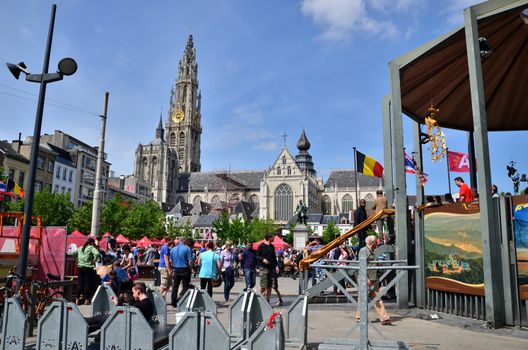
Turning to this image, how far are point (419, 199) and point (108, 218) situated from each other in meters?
35.0

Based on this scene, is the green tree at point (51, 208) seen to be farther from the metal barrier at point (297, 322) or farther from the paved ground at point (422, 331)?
the metal barrier at point (297, 322)

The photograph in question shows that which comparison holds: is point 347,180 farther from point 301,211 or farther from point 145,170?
point 301,211

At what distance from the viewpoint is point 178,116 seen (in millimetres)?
120250

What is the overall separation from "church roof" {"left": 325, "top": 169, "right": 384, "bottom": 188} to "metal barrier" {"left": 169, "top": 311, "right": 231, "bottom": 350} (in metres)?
95.6

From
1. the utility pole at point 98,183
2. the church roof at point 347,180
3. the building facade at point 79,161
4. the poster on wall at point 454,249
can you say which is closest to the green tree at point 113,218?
the building facade at point 79,161

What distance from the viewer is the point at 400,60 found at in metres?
10.5

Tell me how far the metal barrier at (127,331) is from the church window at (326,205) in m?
95.5

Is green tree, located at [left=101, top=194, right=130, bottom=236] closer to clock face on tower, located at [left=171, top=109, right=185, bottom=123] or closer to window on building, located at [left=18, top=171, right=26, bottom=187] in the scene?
window on building, located at [left=18, top=171, right=26, bottom=187]

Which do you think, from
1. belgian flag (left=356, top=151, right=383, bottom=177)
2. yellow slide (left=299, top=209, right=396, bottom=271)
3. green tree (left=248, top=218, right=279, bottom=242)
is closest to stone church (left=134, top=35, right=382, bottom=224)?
green tree (left=248, top=218, right=279, bottom=242)

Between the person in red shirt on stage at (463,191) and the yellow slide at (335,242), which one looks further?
the yellow slide at (335,242)

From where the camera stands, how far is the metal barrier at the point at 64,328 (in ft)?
16.8

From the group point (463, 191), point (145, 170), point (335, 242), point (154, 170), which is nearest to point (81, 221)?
point (335, 242)

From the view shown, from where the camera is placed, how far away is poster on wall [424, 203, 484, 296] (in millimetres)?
8531

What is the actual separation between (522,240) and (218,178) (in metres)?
108
